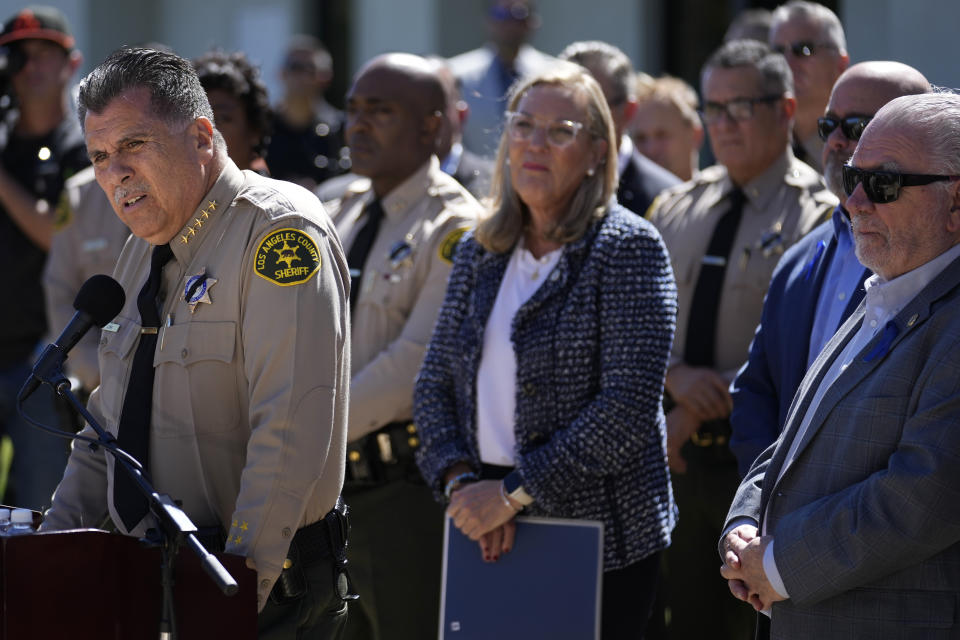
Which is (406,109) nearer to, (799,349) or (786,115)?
(786,115)

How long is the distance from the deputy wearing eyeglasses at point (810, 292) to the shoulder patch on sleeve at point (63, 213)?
3355 millimetres

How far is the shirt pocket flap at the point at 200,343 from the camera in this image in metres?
3.09

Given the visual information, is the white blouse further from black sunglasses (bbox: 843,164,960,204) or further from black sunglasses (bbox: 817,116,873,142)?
black sunglasses (bbox: 843,164,960,204)

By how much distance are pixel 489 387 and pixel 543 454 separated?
0.33 metres

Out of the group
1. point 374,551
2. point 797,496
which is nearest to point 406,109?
point 374,551

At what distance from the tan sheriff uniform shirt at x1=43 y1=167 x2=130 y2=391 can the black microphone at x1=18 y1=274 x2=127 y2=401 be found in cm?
290

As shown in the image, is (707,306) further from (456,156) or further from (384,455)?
(456,156)

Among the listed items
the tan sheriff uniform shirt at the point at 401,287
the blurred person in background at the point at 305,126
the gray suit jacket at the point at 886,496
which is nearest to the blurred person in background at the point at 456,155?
the tan sheriff uniform shirt at the point at 401,287

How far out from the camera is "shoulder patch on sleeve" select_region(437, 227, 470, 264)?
16.0ft

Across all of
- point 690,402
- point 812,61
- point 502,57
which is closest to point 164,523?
point 690,402

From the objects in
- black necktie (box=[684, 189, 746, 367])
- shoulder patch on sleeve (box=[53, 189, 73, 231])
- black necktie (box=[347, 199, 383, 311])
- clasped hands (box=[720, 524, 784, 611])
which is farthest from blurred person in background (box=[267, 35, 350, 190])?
clasped hands (box=[720, 524, 784, 611])

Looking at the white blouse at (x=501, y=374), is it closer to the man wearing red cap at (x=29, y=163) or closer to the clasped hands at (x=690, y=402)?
the clasped hands at (x=690, y=402)

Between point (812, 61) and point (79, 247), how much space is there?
326cm

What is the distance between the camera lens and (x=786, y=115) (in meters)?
5.08
